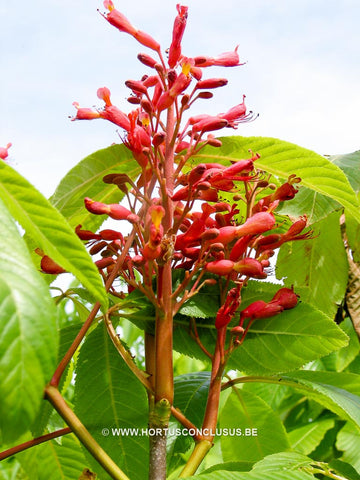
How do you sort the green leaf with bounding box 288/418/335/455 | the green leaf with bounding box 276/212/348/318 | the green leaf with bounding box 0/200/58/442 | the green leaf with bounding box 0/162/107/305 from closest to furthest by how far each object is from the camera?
the green leaf with bounding box 0/200/58/442, the green leaf with bounding box 0/162/107/305, the green leaf with bounding box 276/212/348/318, the green leaf with bounding box 288/418/335/455

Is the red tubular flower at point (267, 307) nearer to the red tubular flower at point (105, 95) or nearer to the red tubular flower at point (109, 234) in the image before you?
the red tubular flower at point (109, 234)

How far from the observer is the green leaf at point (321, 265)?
1731 millimetres

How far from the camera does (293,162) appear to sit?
1.33m

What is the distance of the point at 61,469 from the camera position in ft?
5.36

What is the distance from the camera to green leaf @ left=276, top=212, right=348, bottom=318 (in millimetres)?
1731

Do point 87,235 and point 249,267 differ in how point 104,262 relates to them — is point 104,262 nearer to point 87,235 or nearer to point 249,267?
point 87,235

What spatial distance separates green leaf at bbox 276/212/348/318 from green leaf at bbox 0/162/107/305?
101 centimetres

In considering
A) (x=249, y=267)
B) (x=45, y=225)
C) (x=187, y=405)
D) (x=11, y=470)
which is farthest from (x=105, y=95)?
(x=11, y=470)

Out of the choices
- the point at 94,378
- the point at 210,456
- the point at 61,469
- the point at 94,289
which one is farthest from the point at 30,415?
the point at 210,456

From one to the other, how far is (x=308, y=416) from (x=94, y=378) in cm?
174

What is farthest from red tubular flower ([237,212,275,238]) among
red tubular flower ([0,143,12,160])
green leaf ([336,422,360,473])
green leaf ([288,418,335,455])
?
green leaf ([288,418,335,455])

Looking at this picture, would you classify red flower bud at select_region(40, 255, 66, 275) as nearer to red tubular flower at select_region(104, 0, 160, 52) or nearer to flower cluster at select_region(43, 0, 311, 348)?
flower cluster at select_region(43, 0, 311, 348)

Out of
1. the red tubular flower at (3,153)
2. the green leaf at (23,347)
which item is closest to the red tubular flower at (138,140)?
the red tubular flower at (3,153)

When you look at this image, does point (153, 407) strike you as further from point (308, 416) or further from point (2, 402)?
point (308, 416)
